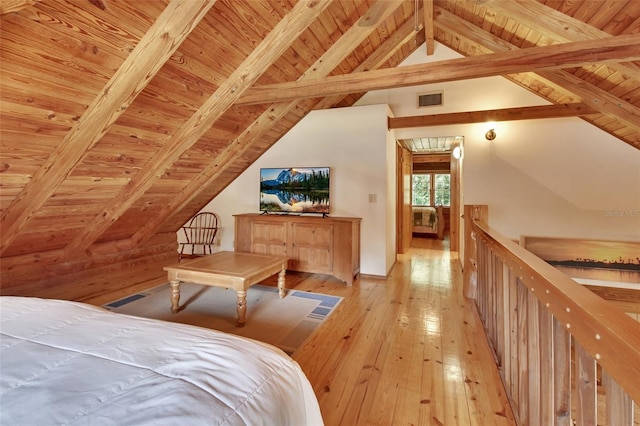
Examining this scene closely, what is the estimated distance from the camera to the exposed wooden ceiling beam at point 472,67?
1998 mm

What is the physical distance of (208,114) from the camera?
288 cm

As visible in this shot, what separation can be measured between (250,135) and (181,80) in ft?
4.30

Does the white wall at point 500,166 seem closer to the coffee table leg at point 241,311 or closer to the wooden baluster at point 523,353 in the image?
the coffee table leg at point 241,311

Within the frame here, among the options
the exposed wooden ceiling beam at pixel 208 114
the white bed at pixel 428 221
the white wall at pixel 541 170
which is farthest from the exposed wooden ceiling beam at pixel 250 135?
A: the white bed at pixel 428 221

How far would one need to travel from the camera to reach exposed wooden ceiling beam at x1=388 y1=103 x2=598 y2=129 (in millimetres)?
3562

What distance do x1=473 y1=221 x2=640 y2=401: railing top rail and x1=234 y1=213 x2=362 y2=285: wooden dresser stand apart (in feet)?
8.96

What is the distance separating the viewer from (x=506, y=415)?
5.06 ft

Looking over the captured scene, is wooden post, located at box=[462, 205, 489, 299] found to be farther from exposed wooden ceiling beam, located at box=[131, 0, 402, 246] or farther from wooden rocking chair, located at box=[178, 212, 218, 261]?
wooden rocking chair, located at box=[178, 212, 218, 261]

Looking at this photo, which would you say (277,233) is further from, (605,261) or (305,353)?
(605,261)

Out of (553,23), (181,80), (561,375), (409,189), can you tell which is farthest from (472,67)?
(409,189)

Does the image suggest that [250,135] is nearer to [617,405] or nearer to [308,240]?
[308,240]

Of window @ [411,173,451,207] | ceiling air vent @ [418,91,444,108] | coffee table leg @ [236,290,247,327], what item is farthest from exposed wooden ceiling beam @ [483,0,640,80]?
window @ [411,173,451,207]

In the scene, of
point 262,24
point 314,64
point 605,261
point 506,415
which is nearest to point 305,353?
point 506,415

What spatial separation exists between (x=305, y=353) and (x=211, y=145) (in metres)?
2.69
